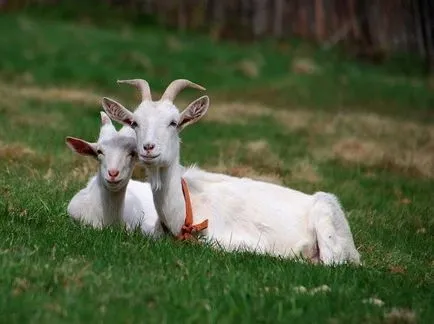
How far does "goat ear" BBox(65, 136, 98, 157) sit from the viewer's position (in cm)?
945

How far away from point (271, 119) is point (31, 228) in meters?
13.2

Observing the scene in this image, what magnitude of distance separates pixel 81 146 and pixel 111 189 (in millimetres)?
477

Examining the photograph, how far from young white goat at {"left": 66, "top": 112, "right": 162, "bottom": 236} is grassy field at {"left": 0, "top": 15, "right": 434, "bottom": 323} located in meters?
0.32

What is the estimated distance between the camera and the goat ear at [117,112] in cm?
907

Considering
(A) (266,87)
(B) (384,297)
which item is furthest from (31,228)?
(A) (266,87)

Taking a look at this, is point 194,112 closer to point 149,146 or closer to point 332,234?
point 149,146

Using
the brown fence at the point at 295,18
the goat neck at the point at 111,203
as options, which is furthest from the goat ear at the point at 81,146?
the brown fence at the point at 295,18

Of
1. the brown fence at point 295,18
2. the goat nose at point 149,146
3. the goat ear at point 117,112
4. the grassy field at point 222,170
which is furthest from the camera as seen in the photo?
the brown fence at point 295,18

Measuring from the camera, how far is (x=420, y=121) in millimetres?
25297

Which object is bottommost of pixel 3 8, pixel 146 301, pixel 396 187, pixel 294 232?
pixel 3 8

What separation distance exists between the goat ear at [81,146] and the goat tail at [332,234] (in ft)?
6.49

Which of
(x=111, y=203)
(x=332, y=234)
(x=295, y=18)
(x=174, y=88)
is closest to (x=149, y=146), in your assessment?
(x=174, y=88)

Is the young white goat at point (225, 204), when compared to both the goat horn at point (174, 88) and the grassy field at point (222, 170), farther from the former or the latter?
the grassy field at point (222, 170)

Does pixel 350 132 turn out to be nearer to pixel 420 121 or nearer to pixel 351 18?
pixel 420 121
